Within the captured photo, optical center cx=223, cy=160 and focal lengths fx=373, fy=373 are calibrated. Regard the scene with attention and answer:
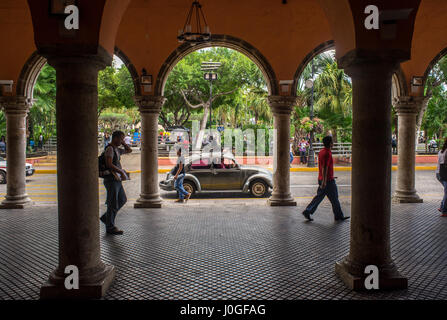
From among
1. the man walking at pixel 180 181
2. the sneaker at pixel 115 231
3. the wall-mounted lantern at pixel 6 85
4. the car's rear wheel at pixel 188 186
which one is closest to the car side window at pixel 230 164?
the car's rear wheel at pixel 188 186

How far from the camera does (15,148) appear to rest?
8727 mm

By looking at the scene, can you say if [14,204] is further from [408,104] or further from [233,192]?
[408,104]

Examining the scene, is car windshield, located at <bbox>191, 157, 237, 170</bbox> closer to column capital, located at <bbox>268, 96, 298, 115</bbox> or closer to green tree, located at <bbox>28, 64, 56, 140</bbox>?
column capital, located at <bbox>268, 96, 298, 115</bbox>

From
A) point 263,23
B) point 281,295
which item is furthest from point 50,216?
point 263,23

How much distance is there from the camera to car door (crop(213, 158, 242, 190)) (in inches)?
418

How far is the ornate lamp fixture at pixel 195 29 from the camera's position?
7.78 meters

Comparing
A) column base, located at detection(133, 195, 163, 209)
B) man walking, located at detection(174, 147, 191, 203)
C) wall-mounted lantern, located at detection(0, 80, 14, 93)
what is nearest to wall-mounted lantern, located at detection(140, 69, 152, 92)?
man walking, located at detection(174, 147, 191, 203)

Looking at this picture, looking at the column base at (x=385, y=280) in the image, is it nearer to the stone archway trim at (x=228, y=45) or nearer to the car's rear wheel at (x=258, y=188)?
the stone archway trim at (x=228, y=45)

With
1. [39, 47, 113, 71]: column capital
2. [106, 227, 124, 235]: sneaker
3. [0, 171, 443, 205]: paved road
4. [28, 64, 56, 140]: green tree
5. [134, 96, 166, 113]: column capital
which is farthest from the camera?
[28, 64, 56, 140]: green tree

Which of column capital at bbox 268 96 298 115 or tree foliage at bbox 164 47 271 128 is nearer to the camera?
column capital at bbox 268 96 298 115

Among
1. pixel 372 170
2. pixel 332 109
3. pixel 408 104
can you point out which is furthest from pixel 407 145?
pixel 332 109

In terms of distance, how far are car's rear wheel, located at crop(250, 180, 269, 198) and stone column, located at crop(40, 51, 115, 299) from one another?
7098 millimetres

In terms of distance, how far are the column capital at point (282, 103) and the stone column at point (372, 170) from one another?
480 cm
